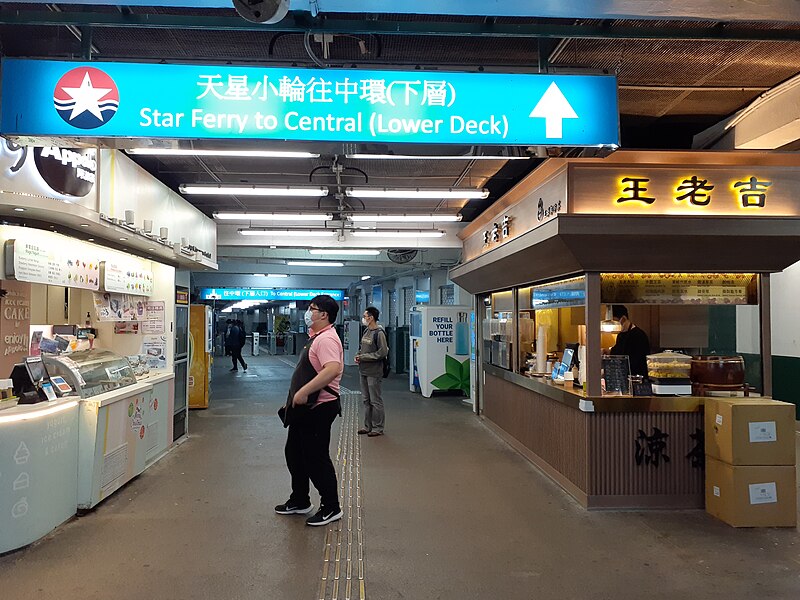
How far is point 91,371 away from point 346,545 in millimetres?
2774

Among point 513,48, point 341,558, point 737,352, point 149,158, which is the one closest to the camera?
point 341,558

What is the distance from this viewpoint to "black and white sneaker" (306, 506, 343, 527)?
445cm

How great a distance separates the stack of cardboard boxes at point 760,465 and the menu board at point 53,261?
5.32 m

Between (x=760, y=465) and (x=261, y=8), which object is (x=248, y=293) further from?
(x=261, y=8)

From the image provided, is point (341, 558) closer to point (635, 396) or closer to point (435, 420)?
point (635, 396)

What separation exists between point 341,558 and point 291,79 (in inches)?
116

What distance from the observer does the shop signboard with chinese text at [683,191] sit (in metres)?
4.84

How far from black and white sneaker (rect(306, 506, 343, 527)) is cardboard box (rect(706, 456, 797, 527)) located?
2.98m

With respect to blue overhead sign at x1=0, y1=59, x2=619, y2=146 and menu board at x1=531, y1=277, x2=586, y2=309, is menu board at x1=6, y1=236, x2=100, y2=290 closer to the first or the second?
blue overhead sign at x1=0, y1=59, x2=619, y2=146

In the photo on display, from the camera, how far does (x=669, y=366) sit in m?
5.11

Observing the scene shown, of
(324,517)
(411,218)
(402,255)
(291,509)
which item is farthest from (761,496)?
(402,255)

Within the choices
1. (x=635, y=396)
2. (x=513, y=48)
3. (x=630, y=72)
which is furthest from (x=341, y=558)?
(x=630, y=72)

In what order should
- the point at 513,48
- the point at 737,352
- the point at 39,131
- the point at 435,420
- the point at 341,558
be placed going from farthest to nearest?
the point at 435,420
the point at 737,352
the point at 513,48
the point at 341,558
the point at 39,131

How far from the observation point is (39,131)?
312 centimetres
